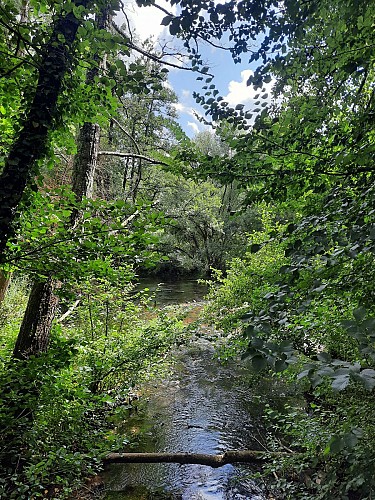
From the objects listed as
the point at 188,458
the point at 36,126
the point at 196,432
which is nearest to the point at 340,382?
the point at 36,126

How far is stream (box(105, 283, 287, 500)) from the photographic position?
393cm

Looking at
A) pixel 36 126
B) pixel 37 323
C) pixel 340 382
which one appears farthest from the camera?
pixel 37 323

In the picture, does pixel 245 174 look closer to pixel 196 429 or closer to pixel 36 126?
pixel 36 126

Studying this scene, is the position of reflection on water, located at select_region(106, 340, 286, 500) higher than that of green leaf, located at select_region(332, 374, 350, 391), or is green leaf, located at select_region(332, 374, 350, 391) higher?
green leaf, located at select_region(332, 374, 350, 391)

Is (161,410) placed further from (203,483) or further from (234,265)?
(234,265)

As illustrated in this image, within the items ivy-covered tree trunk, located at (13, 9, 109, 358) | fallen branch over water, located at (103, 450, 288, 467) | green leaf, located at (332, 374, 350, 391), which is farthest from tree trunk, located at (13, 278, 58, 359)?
green leaf, located at (332, 374, 350, 391)

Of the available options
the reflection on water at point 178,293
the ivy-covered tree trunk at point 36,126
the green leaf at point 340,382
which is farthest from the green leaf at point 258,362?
the reflection on water at point 178,293

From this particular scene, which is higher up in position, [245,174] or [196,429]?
[245,174]

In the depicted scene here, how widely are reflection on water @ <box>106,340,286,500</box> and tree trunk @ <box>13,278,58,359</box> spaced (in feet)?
6.69

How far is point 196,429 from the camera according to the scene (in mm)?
5227

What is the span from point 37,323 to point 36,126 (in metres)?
2.20

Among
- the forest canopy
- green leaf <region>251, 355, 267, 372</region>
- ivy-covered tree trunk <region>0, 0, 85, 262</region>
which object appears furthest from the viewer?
ivy-covered tree trunk <region>0, 0, 85, 262</region>

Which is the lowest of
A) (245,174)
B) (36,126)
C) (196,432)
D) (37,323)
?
(196,432)

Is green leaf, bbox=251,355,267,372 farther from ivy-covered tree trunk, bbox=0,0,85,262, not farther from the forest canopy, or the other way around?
ivy-covered tree trunk, bbox=0,0,85,262
